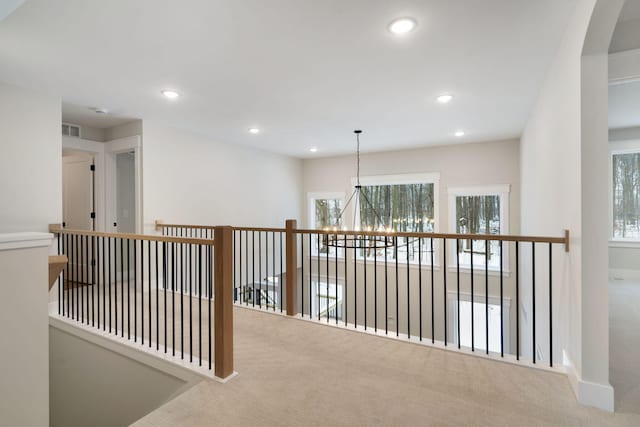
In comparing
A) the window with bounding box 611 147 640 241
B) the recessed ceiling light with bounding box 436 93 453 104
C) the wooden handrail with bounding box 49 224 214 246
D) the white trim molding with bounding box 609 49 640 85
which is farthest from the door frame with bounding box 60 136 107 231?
the window with bounding box 611 147 640 241

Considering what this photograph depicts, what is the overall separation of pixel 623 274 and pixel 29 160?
27.0 feet

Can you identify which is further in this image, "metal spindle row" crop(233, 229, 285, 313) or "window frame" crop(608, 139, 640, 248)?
"window frame" crop(608, 139, 640, 248)

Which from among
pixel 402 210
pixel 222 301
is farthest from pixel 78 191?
pixel 402 210

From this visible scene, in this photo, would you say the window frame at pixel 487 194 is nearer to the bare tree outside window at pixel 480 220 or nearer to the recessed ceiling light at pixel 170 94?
the bare tree outside window at pixel 480 220

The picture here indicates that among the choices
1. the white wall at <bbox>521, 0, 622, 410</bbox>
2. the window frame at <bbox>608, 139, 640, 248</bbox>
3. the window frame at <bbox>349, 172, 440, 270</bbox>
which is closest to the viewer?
the white wall at <bbox>521, 0, 622, 410</bbox>

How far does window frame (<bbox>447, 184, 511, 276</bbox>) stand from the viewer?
562 cm

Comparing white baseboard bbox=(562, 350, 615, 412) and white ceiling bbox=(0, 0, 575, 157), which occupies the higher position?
white ceiling bbox=(0, 0, 575, 157)

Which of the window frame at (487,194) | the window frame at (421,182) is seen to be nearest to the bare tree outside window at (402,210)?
the window frame at (421,182)

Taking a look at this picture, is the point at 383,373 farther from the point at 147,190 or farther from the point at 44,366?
the point at 147,190

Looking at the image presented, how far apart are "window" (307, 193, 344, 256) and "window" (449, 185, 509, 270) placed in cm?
248

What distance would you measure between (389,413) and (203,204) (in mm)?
4380

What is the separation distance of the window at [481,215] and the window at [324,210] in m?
2.48

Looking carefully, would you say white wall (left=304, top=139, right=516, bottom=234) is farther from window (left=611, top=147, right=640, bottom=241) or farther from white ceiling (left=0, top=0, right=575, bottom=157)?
white ceiling (left=0, top=0, right=575, bottom=157)

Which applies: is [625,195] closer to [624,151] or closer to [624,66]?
[624,151]
